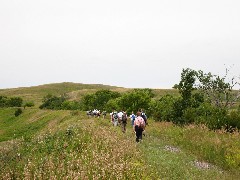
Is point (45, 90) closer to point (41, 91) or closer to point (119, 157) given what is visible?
point (41, 91)

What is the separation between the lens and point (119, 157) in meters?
12.4

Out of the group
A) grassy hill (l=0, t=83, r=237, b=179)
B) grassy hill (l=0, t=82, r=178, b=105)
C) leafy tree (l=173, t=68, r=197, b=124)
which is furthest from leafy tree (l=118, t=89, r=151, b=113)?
grassy hill (l=0, t=82, r=178, b=105)

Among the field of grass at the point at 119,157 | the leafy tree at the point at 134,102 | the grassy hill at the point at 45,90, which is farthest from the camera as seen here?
the grassy hill at the point at 45,90

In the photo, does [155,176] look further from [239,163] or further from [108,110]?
[108,110]

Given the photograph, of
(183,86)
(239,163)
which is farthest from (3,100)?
(239,163)

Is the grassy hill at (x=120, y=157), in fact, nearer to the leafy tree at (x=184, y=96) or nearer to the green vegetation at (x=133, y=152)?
the green vegetation at (x=133, y=152)

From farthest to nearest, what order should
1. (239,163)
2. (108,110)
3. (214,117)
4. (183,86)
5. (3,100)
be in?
(3,100)
(108,110)
(183,86)
(214,117)
(239,163)

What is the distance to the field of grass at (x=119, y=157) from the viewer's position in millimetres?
10883

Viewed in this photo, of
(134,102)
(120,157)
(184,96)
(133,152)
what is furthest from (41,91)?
(120,157)

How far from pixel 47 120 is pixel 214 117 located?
41.0 metres

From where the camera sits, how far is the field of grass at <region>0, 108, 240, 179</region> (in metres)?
10.9

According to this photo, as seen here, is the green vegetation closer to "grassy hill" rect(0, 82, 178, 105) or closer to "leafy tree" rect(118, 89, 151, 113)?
"leafy tree" rect(118, 89, 151, 113)

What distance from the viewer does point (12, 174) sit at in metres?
11.3

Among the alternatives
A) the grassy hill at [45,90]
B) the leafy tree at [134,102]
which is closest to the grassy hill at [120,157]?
the leafy tree at [134,102]
